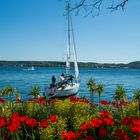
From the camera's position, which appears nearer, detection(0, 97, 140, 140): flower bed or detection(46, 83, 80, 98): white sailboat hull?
detection(0, 97, 140, 140): flower bed

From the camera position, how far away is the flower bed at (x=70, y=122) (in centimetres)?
627

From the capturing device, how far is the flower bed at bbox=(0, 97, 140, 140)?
6273 mm

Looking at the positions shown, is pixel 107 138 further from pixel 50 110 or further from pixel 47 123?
pixel 50 110

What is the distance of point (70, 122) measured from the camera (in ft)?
27.7

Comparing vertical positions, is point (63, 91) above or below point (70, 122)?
below

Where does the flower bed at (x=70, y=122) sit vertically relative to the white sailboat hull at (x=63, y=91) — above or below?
above

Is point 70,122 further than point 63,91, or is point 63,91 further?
point 63,91

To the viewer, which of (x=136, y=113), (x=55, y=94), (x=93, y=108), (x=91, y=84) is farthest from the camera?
(x=55, y=94)

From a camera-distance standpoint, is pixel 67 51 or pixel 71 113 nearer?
pixel 71 113

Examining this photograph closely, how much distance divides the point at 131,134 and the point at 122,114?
1.92 metres

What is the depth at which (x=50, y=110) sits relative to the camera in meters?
10.2

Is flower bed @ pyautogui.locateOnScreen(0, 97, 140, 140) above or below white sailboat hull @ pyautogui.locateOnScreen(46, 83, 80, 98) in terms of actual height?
above

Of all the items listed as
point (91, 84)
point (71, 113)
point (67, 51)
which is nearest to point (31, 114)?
point (71, 113)

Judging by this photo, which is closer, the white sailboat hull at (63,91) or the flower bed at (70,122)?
the flower bed at (70,122)
